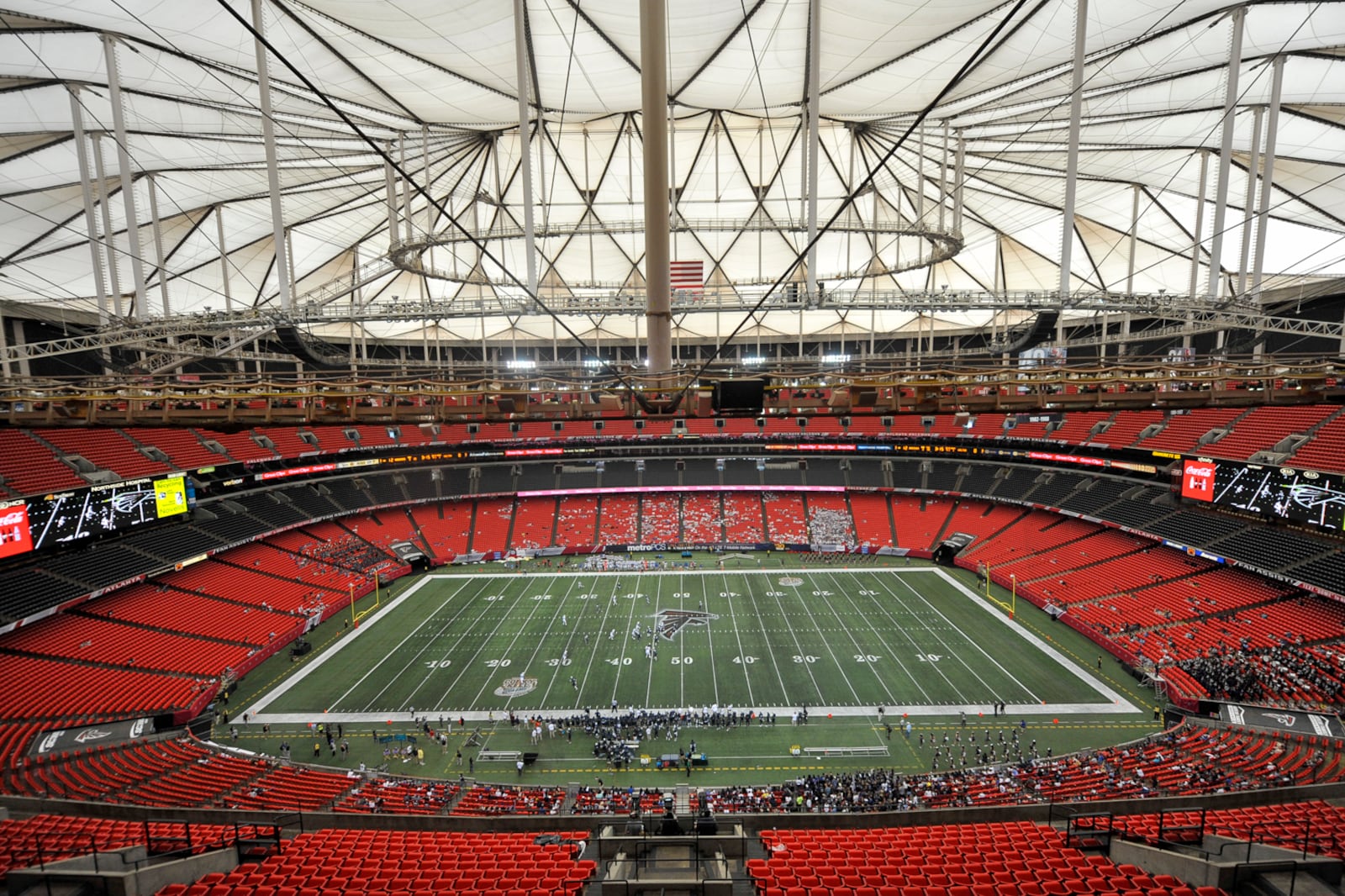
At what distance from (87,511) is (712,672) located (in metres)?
30.6

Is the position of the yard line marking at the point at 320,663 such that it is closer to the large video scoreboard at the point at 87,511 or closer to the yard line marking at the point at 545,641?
the yard line marking at the point at 545,641

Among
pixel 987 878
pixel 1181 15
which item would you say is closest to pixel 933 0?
pixel 1181 15

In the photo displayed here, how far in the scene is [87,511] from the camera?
28.3m

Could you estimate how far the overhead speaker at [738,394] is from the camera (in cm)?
1156

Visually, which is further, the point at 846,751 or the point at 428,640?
the point at 428,640

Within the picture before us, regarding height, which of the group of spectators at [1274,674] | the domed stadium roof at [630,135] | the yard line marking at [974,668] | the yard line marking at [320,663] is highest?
the domed stadium roof at [630,135]

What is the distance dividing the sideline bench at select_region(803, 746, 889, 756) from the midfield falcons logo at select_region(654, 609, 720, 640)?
443 inches

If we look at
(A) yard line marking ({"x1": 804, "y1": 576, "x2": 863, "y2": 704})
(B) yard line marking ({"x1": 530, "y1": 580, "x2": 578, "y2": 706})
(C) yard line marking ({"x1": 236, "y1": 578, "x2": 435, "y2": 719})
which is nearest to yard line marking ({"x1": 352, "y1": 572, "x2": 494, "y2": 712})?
(C) yard line marking ({"x1": 236, "y1": 578, "x2": 435, "y2": 719})

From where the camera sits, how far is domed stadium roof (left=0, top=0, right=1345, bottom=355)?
21375mm

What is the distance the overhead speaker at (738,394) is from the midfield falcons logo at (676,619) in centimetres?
2327

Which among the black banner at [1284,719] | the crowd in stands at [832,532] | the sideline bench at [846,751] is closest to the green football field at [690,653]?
the sideline bench at [846,751]

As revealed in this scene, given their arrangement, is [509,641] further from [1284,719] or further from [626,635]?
[1284,719]

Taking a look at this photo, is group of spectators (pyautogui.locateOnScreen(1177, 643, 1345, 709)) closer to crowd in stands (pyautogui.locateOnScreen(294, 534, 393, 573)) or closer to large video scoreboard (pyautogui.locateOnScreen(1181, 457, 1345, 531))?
large video scoreboard (pyautogui.locateOnScreen(1181, 457, 1345, 531))

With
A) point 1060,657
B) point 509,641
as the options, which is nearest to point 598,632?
point 509,641
